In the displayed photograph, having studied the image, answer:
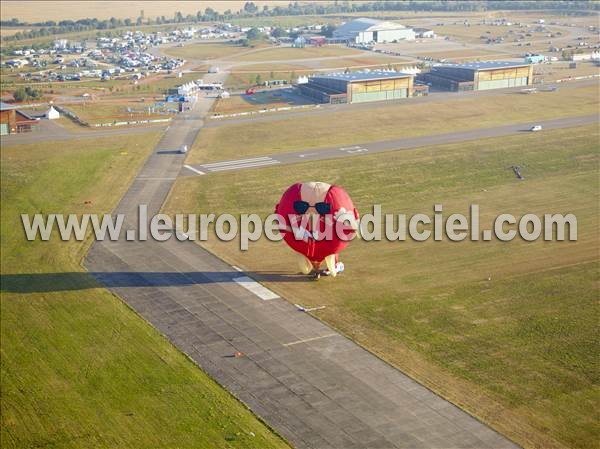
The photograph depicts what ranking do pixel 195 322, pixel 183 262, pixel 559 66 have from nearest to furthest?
1. pixel 195 322
2. pixel 183 262
3. pixel 559 66

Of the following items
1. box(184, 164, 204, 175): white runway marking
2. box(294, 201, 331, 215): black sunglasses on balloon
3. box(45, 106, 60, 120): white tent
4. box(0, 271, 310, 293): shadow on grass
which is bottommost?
box(0, 271, 310, 293): shadow on grass

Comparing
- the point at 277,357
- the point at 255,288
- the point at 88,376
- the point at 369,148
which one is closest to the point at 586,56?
the point at 369,148

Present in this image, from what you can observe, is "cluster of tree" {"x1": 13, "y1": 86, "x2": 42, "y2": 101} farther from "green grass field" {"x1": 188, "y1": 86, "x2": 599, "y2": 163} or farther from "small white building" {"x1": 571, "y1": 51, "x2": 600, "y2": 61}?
"small white building" {"x1": 571, "y1": 51, "x2": 600, "y2": 61}

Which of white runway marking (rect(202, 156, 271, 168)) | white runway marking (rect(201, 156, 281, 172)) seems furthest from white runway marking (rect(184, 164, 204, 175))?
white runway marking (rect(202, 156, 271, 168))

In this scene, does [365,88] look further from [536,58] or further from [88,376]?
[88,376]

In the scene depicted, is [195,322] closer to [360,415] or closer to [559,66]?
[360,415]

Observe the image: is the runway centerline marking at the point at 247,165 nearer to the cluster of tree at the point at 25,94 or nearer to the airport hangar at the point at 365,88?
the airport hangar at the point at 365,88

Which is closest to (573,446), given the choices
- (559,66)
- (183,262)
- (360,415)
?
(360,415)
